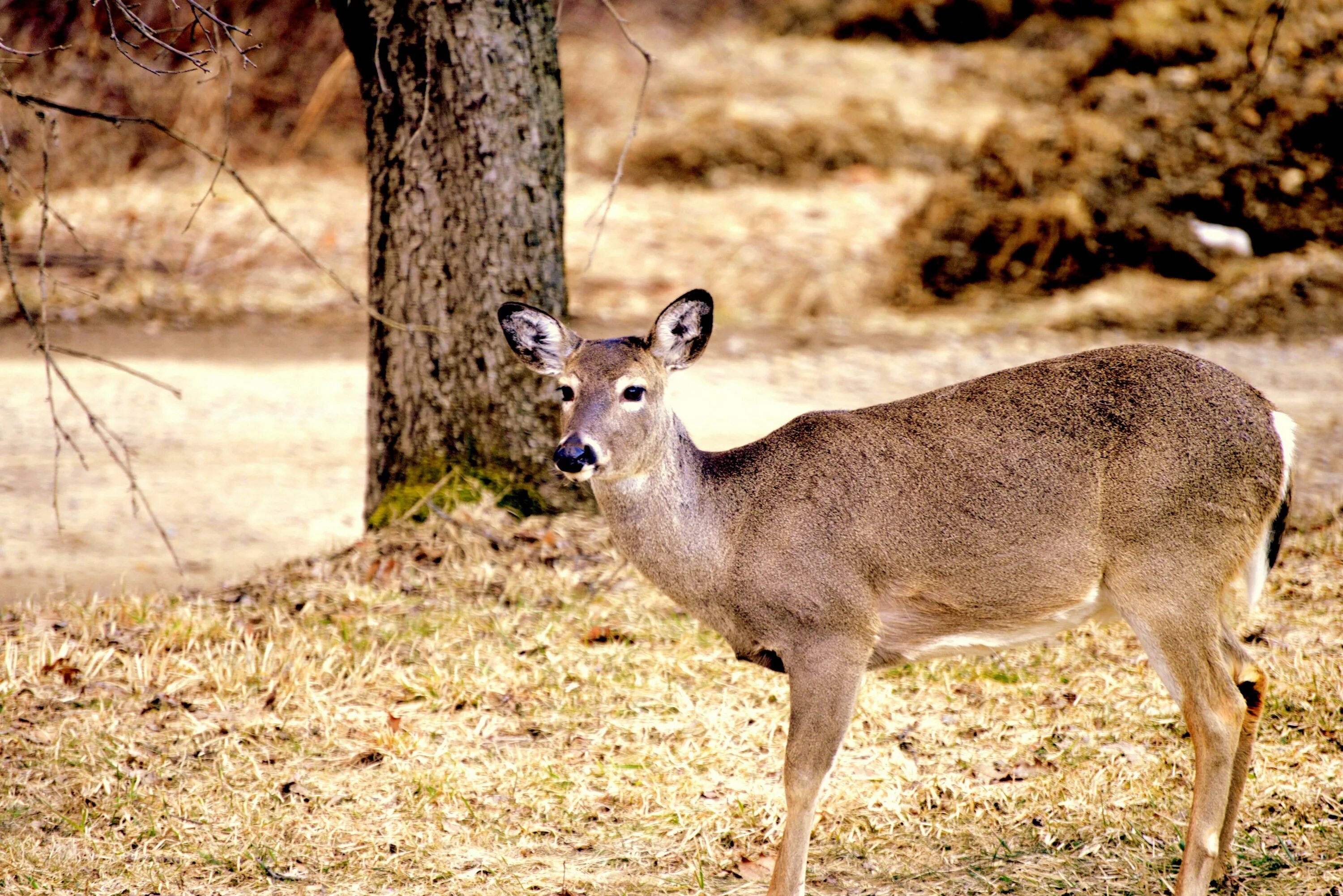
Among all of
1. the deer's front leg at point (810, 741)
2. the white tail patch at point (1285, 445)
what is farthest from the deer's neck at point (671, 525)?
the white tail patch at point (1285, 445)

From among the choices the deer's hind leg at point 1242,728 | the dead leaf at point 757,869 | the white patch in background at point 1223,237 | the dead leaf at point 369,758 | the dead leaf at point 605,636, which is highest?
the white patch in background at point 1223,237

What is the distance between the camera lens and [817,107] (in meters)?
18.7

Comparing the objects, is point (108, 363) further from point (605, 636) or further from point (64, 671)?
point (605, 636)

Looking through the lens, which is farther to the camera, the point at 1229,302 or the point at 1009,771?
the point at 1229,302

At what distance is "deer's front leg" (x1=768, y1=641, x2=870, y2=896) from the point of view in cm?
420

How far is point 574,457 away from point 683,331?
695 mm

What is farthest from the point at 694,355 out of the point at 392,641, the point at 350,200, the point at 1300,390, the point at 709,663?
the point at 350,200

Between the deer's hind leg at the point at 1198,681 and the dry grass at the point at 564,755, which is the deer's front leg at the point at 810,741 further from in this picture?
the deer's hind leg at the point at 1198,681

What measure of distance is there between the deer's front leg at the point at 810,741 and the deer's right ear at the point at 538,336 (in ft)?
4.14

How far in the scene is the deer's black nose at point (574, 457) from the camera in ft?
13.5

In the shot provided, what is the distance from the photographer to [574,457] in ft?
13.6

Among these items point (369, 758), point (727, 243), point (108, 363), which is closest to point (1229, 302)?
point (727, 243)

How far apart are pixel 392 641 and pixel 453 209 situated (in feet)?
6.66

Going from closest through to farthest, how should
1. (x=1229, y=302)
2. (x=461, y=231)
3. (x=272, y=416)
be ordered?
(x=461, y=231) → (x=272, y=416) → (x=1229, y=302)
